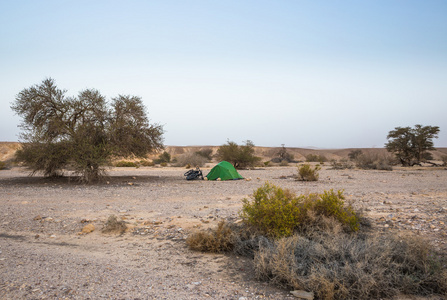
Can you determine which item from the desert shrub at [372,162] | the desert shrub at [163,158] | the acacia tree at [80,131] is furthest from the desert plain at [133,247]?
the desert shrub at [163,158]

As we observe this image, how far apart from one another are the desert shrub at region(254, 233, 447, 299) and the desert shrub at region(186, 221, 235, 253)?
946 mm

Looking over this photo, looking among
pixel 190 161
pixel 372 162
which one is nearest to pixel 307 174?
pixel 372 162

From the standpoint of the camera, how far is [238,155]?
30.4 metres

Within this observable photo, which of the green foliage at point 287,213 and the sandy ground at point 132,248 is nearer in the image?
the sandy ground at point 132,248

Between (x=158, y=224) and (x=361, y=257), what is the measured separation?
4.60 meters

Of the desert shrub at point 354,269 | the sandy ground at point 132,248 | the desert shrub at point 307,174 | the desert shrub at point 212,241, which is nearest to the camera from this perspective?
the desert shrub at point 354,269

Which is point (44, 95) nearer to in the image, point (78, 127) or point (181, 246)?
point (78, 127)

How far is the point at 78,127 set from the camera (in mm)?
16062

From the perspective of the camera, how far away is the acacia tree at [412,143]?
32094mm

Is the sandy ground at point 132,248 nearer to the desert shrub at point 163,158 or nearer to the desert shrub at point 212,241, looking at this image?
the desert shrub at point 212,241

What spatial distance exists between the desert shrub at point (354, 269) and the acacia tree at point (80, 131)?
43.1 ft

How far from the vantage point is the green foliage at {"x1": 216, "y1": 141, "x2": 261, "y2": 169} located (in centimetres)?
3045

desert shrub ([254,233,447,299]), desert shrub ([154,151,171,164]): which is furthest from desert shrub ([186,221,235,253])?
desert shrub ([154,151,171,164])

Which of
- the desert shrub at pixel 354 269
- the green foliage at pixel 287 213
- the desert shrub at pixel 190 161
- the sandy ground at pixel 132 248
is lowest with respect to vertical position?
the sandy ground at pixel 132 248
